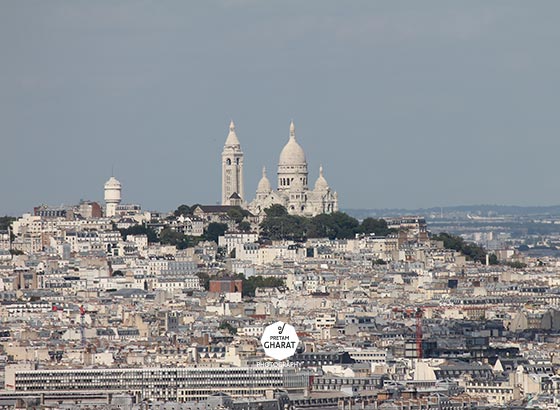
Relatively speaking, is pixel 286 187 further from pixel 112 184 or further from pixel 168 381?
pixel 168 381

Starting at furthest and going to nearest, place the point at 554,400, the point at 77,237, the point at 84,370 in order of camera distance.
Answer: the point at 77,237 → the point at 84,370 → the point at 554,400

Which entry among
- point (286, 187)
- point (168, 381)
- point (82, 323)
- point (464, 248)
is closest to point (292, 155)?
point (286, 187)

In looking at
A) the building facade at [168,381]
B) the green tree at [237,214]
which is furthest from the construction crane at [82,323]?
the green tree at [237,214]

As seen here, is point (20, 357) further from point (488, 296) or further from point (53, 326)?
point (488, 296)

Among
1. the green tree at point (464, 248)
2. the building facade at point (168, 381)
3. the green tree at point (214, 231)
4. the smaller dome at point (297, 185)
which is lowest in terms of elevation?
the building facade at point (168, 381)

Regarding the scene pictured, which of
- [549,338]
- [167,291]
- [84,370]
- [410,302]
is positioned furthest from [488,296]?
[84,370]

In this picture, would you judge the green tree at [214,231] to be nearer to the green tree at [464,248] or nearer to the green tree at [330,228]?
the green tree at [330,228]
